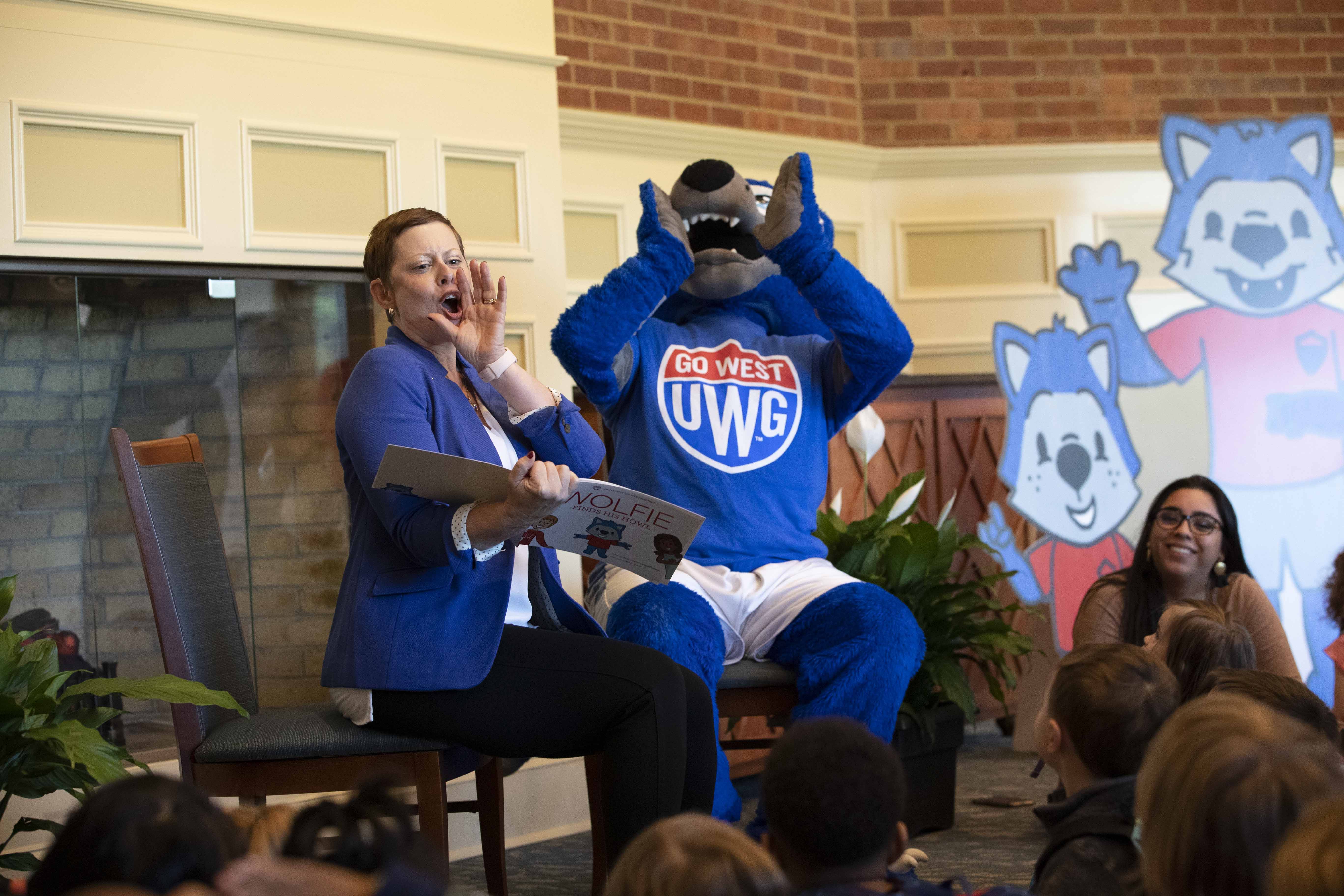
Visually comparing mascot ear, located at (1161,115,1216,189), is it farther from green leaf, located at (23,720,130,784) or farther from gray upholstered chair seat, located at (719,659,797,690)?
green leaf, located at (23,720,130,784)

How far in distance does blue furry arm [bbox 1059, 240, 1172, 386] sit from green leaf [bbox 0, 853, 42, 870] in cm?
294

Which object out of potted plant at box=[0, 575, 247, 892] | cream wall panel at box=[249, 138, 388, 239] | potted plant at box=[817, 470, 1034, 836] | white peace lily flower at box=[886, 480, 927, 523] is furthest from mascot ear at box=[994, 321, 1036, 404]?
potted plant at box=[0, 575, 247, 892]

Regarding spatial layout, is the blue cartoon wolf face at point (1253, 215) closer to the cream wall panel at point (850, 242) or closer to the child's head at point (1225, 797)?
the cream wall panel at point (850, 242)

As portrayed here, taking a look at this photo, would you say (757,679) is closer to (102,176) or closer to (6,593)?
(6,593)

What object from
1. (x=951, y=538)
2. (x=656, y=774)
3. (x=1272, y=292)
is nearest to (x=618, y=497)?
(x=656, y=774)

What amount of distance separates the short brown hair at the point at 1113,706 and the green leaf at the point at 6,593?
4.86 ft

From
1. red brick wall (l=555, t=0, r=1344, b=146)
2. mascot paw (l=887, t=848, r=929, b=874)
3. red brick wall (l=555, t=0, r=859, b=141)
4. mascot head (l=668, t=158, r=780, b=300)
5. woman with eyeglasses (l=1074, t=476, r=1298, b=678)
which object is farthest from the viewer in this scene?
red brick wall (l=555, t=0, r=1344, b=146)

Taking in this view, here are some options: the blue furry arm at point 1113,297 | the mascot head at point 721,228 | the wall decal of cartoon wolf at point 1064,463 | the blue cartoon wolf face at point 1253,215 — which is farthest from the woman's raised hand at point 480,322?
the blue cartoon wolf face at point 1253,215

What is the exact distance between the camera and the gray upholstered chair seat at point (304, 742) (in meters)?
1.71

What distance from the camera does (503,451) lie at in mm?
1905

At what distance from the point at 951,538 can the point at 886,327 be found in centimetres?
78

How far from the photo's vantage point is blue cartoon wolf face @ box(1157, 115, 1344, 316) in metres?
3.61

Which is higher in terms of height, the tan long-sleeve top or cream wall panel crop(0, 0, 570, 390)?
cream wall panel crop(0, 0, 570, 390)

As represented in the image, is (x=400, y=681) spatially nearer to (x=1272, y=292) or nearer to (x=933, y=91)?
(x=1272, y=292)
